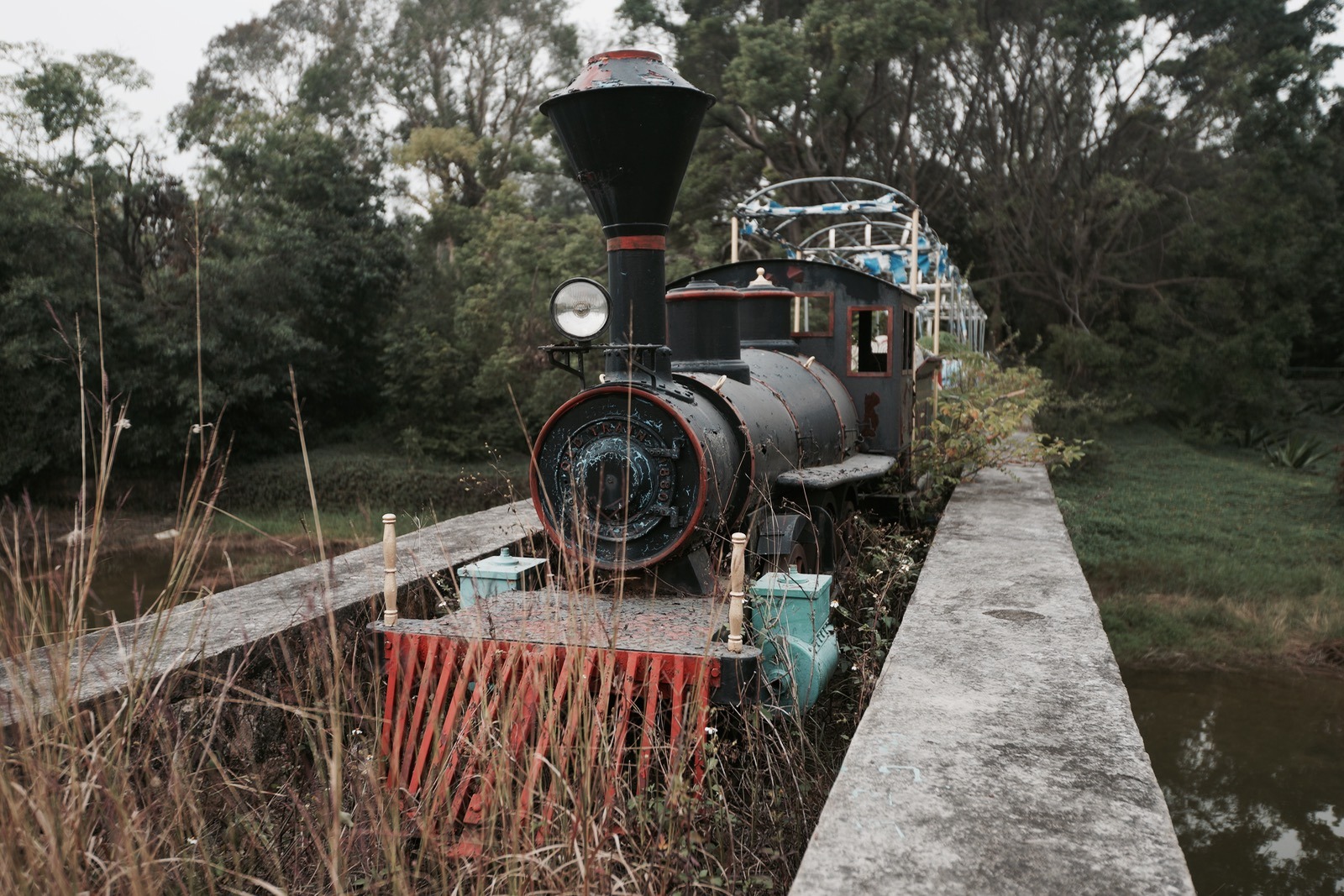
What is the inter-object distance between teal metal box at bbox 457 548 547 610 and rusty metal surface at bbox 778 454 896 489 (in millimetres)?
1239

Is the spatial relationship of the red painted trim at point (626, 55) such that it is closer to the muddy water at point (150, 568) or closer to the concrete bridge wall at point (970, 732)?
the concrete bridge wall at point (970, 732)

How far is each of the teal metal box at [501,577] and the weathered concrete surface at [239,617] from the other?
0.18 metres

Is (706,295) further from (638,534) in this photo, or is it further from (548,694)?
(548,694)

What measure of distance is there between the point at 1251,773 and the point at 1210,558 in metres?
4.43

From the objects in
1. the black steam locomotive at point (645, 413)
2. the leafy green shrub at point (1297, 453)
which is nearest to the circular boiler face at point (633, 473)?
the black steam locomotive at point (645, 413)

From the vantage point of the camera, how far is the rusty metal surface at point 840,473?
15.8 ft

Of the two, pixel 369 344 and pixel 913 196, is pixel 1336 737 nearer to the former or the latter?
pixel 913 196

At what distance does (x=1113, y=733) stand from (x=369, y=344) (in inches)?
664

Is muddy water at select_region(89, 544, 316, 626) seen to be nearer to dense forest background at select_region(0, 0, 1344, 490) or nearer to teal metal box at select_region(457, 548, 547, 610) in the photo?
dense forest background at select_region(0, 0, 1344, 490)

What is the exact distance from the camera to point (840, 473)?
527 cm

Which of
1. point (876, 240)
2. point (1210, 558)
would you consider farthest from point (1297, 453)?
point (1210, 558)

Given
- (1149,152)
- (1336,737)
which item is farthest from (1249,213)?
(1336,737)

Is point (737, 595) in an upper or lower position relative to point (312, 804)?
upper

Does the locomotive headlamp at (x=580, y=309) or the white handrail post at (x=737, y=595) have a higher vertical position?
the locomotive headlamp at (x=580, y=309)
